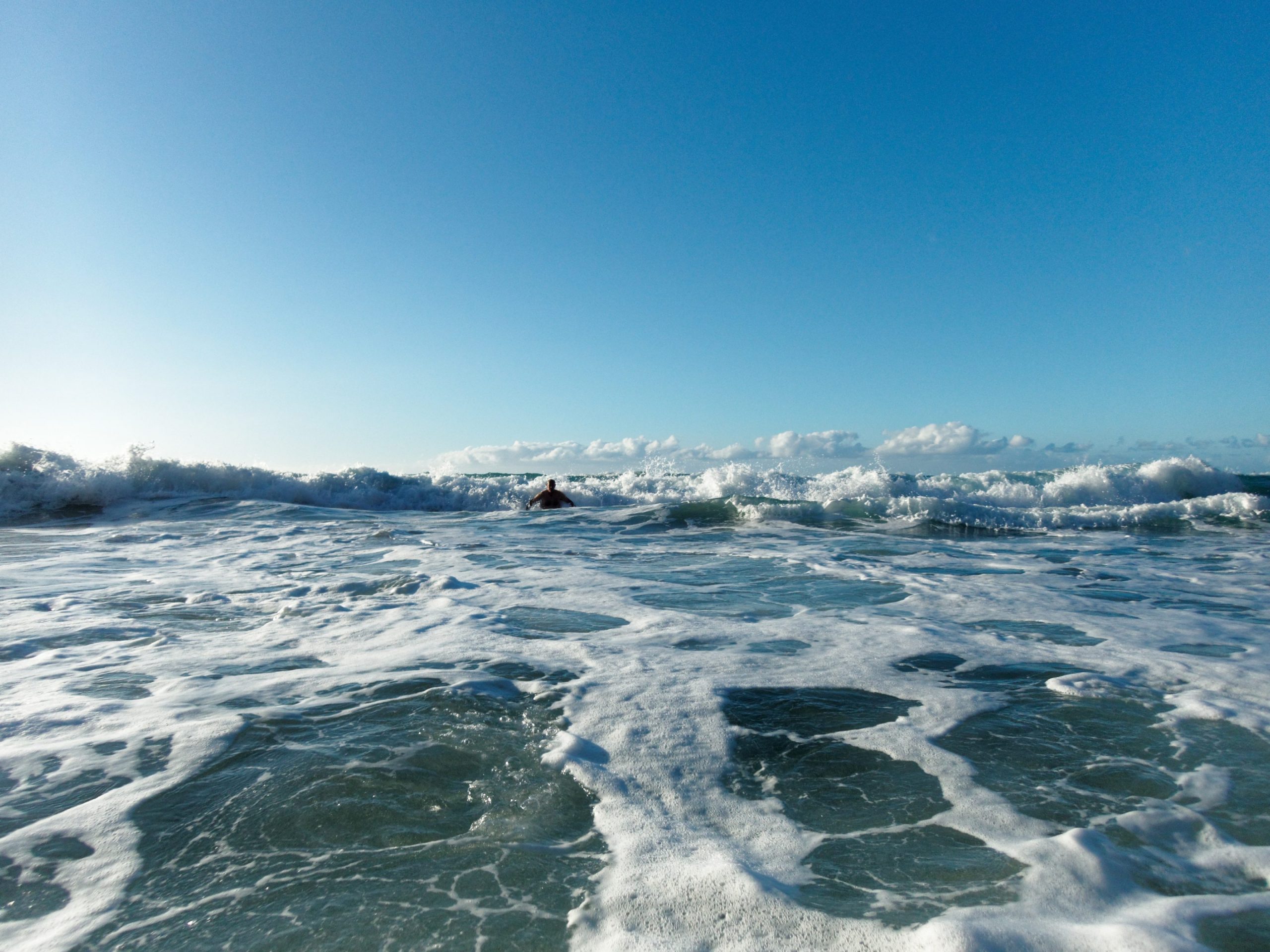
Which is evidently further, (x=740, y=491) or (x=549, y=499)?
(x=740, y=491)

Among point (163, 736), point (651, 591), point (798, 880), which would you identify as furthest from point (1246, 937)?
point (651, 591)

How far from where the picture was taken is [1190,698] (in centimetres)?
379

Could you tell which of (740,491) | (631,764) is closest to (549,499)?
(740,491)

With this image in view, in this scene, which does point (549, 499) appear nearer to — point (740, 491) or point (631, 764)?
point (740, 491)

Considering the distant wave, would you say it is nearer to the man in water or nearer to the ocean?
the man in water

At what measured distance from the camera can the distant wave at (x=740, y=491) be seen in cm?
1542

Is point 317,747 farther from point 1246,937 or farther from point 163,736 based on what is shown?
point 1246,937

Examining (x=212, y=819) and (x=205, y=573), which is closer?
(x=212, y=819)

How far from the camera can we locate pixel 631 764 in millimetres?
3018

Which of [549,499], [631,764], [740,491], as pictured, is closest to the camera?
[631,764]

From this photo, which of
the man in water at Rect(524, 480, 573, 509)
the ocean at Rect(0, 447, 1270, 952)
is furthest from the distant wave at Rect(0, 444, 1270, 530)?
the ocean at Rect(0, 447, 1270, 952)

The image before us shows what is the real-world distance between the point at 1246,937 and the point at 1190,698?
2402mm

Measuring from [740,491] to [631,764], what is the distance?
699 inches

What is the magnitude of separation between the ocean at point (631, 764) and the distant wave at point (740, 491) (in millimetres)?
8218
